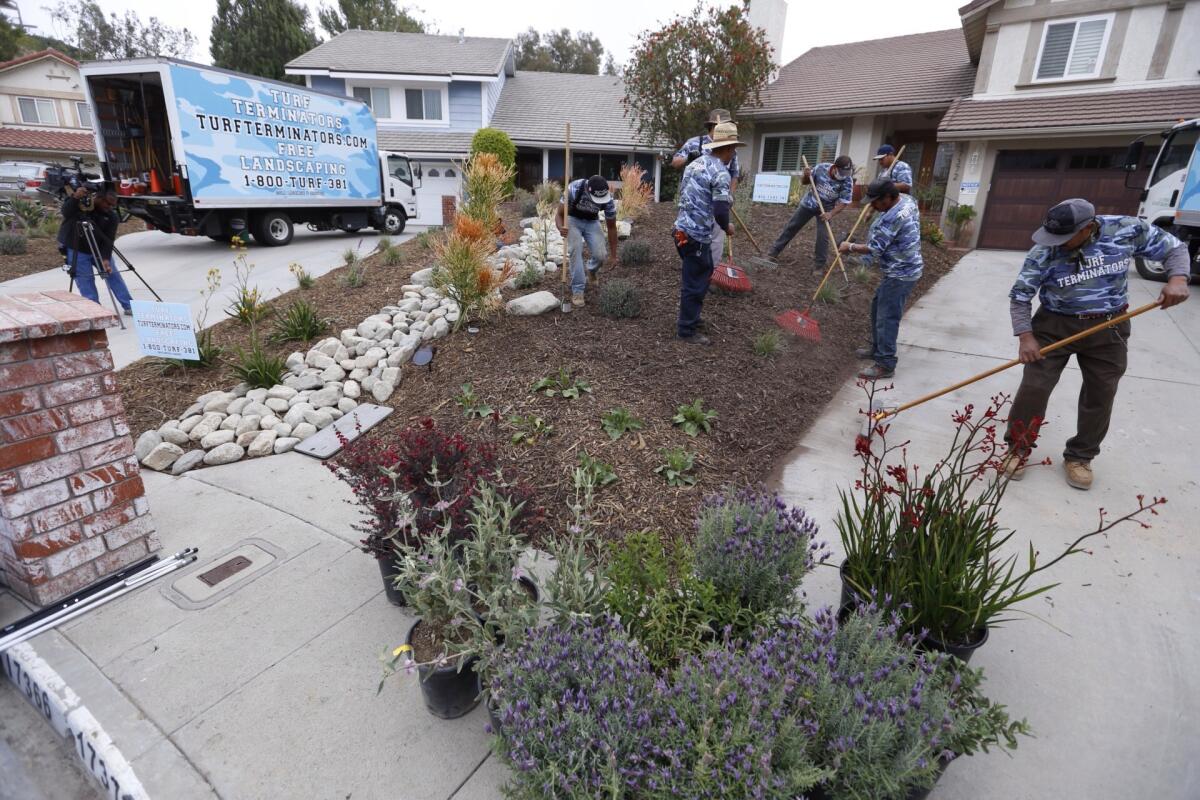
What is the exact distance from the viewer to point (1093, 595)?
9.64ft

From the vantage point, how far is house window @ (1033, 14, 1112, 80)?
12.2m

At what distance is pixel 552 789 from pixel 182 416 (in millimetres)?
4766

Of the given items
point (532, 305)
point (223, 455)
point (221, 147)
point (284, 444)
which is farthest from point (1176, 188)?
point (221, 147)

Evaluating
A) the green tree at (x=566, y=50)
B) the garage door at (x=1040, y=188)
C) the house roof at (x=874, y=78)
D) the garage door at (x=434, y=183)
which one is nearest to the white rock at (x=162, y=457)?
the garage door at (x=434, y=183)

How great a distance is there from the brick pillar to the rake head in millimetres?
5249

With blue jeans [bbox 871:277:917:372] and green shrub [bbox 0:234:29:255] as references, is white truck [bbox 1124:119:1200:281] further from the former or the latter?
green shrub [bbox 0:234:29:255]

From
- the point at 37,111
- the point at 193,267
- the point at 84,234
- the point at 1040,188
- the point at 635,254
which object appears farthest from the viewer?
the point at 37,111

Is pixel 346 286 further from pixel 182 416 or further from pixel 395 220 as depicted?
pixel 395 220

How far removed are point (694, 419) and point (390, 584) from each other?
2.32 m

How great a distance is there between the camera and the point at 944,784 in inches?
80.7

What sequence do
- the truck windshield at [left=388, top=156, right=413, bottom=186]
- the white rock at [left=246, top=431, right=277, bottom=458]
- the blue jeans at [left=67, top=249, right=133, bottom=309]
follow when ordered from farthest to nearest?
the truck windshield at [left=388, top=156, right=413, bottom=186] → the blue jeans at [left=67, top=249, right=133, bottom=309] → the white rock at [left=246, top=431, right=277, bottom=458]

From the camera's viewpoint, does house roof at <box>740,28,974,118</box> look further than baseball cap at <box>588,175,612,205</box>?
Yes

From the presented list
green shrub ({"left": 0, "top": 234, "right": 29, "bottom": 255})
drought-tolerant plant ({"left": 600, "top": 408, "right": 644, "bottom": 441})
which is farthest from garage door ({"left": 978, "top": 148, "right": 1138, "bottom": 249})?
green shrub ({"left": 0, "top": 234, "right": 29, "bottom": 255})

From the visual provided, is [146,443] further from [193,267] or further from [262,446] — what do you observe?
[193,267]
